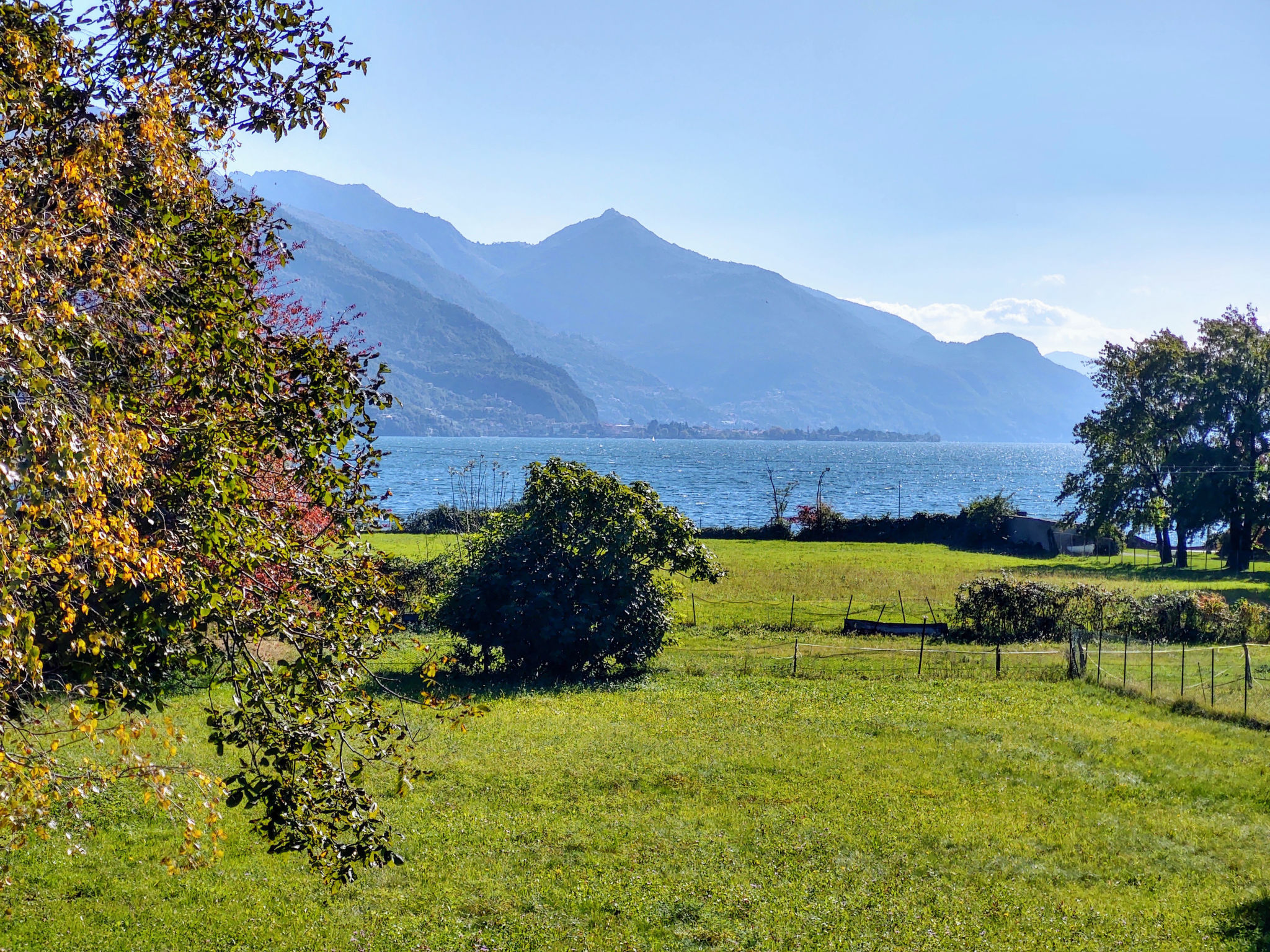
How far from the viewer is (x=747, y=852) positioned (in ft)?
45.3

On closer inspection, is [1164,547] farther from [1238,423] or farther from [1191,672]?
[1191,672]

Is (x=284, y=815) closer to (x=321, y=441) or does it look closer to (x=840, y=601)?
(x=321, y=441)

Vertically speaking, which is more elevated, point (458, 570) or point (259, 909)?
point (458, 570)

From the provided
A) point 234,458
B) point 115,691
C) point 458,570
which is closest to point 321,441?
point 234,458

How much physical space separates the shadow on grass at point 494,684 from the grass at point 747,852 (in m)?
2.62

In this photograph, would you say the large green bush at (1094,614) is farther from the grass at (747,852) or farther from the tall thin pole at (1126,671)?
the grass at (747,852)

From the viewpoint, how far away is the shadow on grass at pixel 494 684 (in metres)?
24.3

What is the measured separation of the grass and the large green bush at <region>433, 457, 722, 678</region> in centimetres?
401

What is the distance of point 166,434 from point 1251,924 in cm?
1332

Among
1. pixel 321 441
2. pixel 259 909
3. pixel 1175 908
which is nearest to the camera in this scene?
pixel 321 441

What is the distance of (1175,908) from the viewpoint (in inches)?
492

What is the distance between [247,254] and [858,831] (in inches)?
471

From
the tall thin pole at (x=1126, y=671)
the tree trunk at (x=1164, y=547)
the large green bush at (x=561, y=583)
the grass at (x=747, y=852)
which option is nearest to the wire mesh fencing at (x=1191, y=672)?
the tall thin pole at (x=1126, y=671)

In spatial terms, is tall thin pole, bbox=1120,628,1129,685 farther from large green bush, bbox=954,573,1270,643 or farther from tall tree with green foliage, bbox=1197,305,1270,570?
tall tree with green foliage, bbox=1197,305,1270,570
